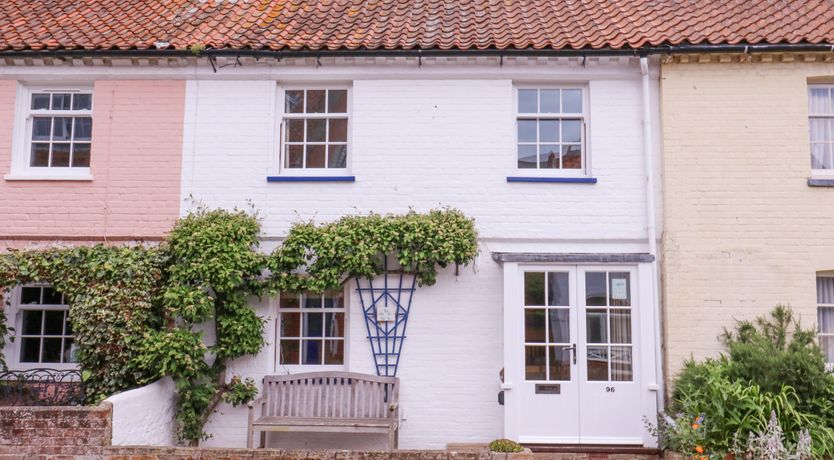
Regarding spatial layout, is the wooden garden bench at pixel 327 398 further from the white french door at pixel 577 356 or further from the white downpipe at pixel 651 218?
the white downpipe at pixel 651 218

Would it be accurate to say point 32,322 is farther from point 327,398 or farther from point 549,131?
point 549,131

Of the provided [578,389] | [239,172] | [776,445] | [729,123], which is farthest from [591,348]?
[239,172]

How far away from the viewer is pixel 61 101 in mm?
10273

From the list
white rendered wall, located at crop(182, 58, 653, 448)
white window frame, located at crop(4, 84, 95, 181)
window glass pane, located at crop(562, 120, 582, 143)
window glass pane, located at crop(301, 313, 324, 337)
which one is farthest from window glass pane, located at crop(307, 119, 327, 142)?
window glass pane, located at crop(562, 120, 582, 143)

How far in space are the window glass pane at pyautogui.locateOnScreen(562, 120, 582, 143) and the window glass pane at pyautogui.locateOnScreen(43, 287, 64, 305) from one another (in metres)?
8.29

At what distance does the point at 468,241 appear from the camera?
29.7 ft

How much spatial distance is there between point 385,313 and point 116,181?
463 centimetres

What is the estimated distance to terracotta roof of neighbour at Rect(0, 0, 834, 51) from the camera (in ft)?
31.8

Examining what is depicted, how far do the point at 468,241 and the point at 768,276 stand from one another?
4323mm

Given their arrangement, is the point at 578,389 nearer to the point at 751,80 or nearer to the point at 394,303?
the point at 394,303

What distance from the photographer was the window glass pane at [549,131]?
391 inches

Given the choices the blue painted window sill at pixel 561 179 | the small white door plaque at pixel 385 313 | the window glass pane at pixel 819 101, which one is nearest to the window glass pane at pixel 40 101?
the small white door plaque at pixel 385 313

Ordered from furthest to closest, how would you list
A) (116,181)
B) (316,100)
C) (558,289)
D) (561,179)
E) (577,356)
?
(316,100)
(116,181)
(561,179)
(558,289)
(577,356)

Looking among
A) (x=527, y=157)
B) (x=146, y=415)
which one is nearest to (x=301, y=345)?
(x=146, y=415)
